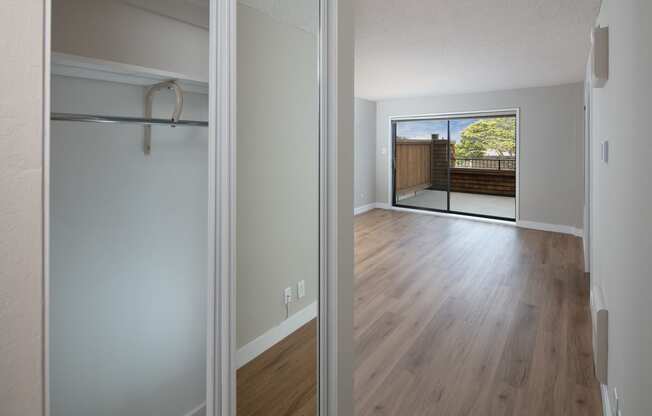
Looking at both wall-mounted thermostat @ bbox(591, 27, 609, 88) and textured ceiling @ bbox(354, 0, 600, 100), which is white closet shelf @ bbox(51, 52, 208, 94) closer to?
wall-mounted thermostat @ bbox(591, 27, 609, 88)

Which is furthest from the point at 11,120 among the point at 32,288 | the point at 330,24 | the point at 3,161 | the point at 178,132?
the point at 330,24

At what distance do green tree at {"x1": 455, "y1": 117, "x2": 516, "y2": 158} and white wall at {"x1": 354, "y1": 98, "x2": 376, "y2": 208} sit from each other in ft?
5.81

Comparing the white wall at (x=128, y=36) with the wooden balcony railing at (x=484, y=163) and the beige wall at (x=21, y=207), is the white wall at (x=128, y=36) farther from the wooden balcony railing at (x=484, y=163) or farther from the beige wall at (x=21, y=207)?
the wooden balcony railing at (x=484, y=163)

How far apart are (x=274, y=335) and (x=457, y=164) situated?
767 centimetres

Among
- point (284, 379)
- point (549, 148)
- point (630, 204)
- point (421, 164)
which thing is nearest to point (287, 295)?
point (284, 379)

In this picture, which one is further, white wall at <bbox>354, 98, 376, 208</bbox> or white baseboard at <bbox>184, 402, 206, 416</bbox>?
white wall at <bbox>354, 98, 376, 208</bbox>

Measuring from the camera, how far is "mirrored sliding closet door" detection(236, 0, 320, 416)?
3.78ft

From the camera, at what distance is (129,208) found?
36.0 inches

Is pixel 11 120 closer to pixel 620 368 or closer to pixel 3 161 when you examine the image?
pixel 3 161

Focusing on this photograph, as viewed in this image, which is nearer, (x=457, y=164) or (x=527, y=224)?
(x=527, y=224)

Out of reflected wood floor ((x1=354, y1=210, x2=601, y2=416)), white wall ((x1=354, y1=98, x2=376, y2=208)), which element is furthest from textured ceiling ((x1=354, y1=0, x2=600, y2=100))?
reflected wood floor ((x1=354, y1=210, x2=601, y2=416))

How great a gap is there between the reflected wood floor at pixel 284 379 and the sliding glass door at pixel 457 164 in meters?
6.61

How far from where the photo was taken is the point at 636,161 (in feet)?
3.82

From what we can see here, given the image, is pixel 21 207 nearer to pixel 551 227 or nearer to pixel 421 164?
pixel 551 227
